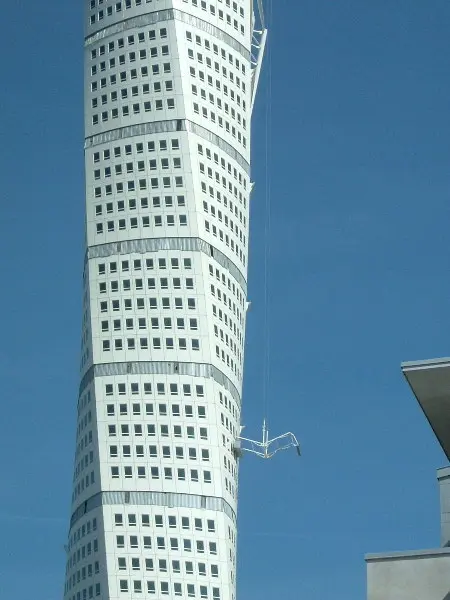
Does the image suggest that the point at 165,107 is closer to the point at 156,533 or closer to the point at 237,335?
the point at 237,335

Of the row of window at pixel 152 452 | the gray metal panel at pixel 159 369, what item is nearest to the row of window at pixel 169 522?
the row of window at pixel 152 452

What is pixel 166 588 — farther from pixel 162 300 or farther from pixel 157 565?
pixel 162 300

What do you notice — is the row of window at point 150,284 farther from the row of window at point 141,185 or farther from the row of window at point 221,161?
the row of window at point 221,161

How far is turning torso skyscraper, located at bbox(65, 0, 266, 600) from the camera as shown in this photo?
70625mm

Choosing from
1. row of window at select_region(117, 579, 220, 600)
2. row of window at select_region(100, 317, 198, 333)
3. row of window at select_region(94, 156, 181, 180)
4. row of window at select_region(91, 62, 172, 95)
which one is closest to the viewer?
row of window at select_region(117, 579, 220, 600)

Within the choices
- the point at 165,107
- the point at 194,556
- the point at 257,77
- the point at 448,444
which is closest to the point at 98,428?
the point at 194,556

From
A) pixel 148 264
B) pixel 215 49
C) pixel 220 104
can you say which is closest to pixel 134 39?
pixel 215 49

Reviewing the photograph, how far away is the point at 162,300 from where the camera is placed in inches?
2891

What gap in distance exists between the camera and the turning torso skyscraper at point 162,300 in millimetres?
70625

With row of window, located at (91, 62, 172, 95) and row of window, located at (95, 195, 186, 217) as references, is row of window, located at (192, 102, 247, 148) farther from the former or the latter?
row of window, located at (95, 195, 186, 217)

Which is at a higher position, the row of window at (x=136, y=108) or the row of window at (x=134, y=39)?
the row of window at (x=134, y=39)

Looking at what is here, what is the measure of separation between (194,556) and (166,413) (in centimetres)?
679

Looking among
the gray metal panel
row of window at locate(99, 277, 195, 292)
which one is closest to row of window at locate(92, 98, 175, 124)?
row of window at locate(99, 277, 195, 292)

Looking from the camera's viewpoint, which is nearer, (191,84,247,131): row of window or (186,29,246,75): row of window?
(191,84,247,131): row of window
